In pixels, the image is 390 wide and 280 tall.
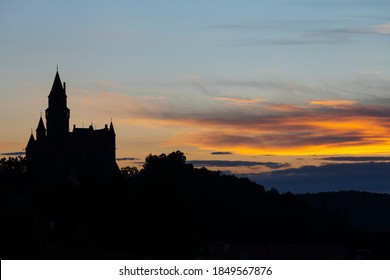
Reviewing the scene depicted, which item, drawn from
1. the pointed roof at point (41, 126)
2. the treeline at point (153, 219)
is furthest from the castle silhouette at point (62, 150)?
the treeline at point (153, 219)

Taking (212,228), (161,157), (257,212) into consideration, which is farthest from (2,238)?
(257,212)

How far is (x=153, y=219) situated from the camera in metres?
86.8

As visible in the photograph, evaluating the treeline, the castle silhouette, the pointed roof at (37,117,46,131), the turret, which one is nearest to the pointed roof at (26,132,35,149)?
the castle silhouette

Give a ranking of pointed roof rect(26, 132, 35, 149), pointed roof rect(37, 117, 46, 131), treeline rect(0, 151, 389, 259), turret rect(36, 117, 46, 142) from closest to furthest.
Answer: treeline rect(0, 151, 389, 259)
pointed roof rect(26, 132, 35, 149)
turret rect(36, 117, 46, 142)
pointed roof rect(37, 117, 46, 131)

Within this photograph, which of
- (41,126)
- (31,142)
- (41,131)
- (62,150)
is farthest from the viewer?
(41,126)

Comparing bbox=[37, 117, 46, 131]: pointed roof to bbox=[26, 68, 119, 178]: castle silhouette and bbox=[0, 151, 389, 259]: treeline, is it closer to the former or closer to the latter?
bbox=[26, 68, 119, 178]: castle silhouette

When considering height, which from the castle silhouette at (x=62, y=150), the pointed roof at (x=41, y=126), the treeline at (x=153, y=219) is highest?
the pointed roof at (x=41, y=126)

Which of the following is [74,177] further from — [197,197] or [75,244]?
[75,244]

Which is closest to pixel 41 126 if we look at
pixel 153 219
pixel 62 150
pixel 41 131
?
pixel 41 131

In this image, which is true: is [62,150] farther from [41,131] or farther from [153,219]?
[153,219]

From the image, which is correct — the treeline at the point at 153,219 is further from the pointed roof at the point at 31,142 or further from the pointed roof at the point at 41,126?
the pointed roof at the point at 41,126

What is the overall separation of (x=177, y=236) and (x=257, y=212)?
10266cm

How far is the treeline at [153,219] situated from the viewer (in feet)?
212

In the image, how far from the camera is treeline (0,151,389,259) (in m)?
64.8
